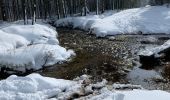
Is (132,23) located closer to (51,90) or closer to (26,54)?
(26,54)

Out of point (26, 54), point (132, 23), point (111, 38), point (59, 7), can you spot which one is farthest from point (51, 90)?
point (59, 7)

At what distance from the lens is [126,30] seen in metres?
43.5

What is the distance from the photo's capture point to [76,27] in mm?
51875

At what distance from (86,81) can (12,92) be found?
5.08m

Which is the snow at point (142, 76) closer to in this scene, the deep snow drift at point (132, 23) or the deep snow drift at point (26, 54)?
the deep snow drift at point (26, 54)

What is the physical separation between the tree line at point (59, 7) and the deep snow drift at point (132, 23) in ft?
42.5

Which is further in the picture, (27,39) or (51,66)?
(27,39)

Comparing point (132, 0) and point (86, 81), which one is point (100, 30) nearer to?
point (86, 81)

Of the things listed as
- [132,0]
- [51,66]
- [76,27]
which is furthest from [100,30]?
[132,0]

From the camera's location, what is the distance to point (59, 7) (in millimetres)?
76375

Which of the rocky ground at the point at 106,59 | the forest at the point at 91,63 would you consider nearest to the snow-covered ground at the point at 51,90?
the forest at the point at 91,63

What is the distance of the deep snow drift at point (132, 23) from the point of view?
141 ft

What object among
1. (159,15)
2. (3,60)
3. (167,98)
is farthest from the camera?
(159,15)

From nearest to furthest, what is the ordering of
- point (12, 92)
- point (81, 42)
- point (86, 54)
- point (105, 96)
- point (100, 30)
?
point (105, 96)
point (12, 92)
point (86, 54)
point (81, 42)
point (100, 30)
